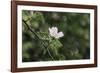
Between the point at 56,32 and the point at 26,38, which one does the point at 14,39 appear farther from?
the point at 56,32

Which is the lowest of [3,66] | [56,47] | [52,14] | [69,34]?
[3,66]

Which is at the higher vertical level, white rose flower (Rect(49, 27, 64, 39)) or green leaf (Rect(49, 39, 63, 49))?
white rose flower (Rect(49, 27, 64, 39))

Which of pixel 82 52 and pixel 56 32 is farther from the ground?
pixel 56 32

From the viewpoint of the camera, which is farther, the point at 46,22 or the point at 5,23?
the point at 46,22

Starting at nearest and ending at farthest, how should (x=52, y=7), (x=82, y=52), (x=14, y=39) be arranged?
(x=14, y=39) < (x=52, y=7) < (x=82, y=52)

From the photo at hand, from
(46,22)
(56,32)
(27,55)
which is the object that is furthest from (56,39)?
(27,55)

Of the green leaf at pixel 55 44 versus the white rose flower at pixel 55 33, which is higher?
the white rose flower at pixel 55 33

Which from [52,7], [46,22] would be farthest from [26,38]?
[52,7]

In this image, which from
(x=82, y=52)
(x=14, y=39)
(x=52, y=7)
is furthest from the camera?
(x=82, y=52)
